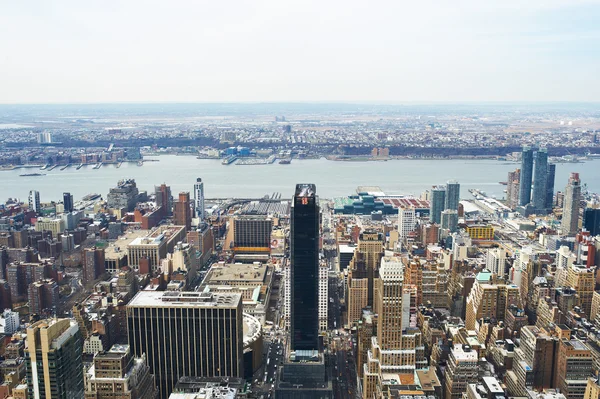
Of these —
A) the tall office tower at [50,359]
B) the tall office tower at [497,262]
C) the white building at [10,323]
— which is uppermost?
the tall office tower at [50,359]

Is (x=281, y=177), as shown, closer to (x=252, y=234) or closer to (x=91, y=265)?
(x=252, y=234)

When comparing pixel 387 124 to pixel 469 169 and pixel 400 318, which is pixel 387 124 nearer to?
pixel 469 169

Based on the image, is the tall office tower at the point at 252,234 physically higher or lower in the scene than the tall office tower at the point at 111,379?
lower

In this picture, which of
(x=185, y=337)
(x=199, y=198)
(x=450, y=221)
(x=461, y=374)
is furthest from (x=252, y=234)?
(x=461, y=374)

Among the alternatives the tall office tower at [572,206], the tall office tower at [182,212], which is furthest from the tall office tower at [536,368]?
the tall office tower at [182,212]

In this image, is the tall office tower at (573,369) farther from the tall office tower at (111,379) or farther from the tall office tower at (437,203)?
the tall office tower at (437,203)

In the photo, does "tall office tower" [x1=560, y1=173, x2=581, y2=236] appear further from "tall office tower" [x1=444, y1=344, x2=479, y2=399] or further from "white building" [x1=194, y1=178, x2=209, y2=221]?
"white building" [x1=194, y1=178, x2=209, y2=221]

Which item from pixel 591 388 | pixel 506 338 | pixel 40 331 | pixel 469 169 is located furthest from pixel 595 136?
pixel 40 331
